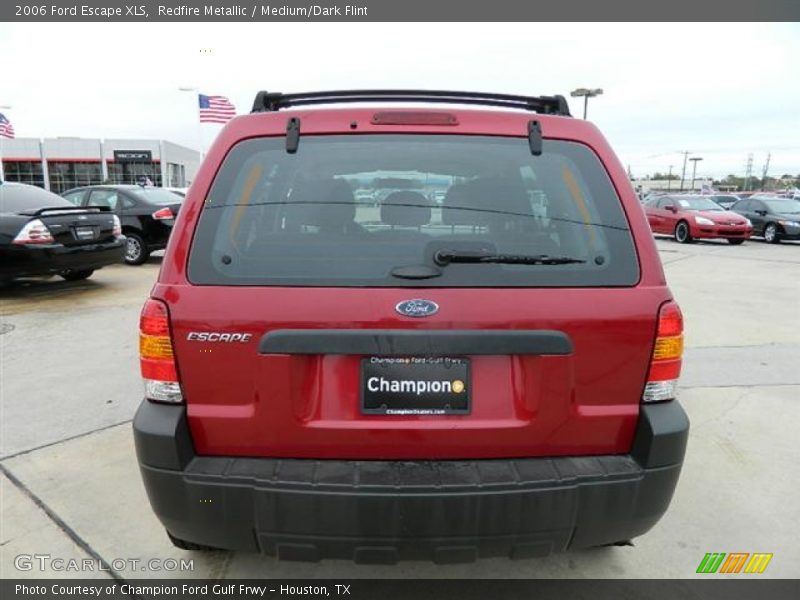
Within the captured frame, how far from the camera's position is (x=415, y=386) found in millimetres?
1910

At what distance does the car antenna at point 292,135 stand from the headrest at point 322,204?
0.43 feet

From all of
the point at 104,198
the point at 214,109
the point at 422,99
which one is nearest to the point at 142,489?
the point at 422,99

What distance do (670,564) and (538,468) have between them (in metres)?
1.15

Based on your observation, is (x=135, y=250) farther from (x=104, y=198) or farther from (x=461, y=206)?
(x=461, y=206)

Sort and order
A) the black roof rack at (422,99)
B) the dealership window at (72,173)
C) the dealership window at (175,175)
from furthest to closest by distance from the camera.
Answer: the dealership window at (175,175), the dealership window at (72,173), the black roof rack at (422,99)

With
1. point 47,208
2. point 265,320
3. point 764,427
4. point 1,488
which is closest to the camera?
point 265,320

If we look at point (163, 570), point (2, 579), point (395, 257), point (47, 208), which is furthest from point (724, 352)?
point (47, 208)

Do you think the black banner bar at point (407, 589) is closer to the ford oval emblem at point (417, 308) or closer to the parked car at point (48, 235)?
the ford oval emblem at point (417, 308)

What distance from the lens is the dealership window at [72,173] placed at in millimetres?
58438

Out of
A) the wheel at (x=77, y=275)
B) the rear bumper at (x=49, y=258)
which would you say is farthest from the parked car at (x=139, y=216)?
the rear bumper at (x=49, y=258)

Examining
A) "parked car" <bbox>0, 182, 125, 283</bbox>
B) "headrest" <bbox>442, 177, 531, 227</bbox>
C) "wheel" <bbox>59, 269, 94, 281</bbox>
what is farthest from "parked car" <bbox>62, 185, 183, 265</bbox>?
"headrest" <bbox>442, 177, 531, 227</bbox>

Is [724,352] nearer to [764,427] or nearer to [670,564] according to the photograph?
[764,427]

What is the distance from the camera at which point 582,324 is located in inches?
74.9

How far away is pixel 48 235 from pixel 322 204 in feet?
23.2
